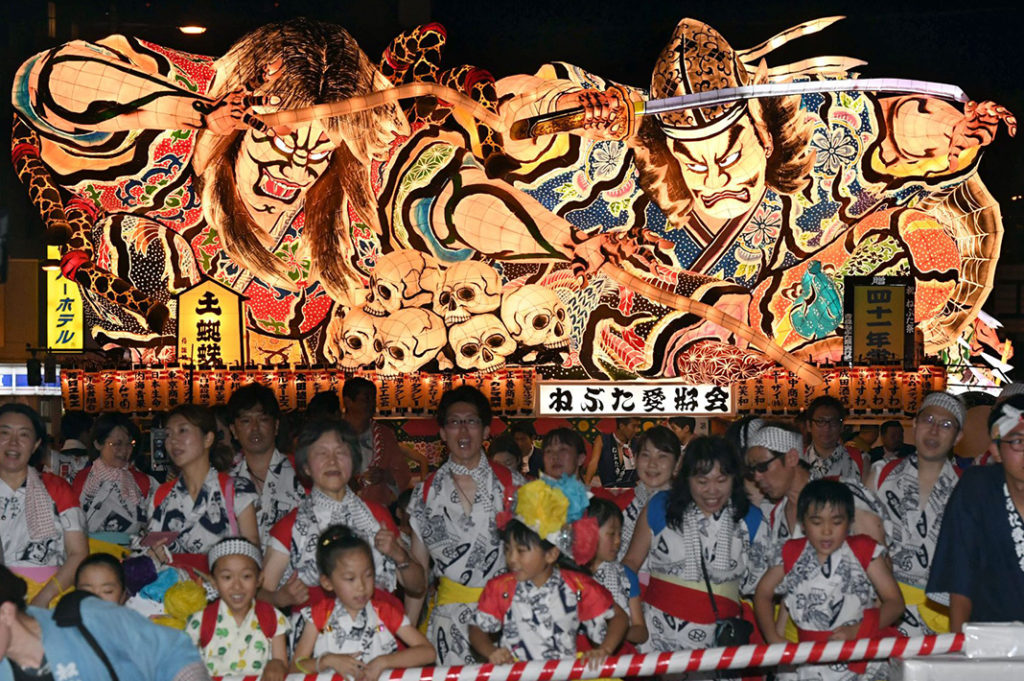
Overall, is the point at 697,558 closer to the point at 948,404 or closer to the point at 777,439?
the point at 777,439

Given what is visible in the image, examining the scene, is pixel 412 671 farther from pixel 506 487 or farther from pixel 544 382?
pixel 544 382

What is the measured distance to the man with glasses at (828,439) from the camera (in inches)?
256

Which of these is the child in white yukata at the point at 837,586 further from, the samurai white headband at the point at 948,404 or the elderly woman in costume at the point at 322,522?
the elderly woman in costume at the point at 322,522

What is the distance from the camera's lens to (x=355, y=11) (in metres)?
13.3

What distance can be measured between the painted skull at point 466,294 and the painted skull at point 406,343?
222 mm

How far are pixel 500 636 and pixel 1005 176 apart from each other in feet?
39.2

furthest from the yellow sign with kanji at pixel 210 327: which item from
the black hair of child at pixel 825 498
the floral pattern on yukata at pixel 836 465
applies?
the black hair of child at pixel 825 498

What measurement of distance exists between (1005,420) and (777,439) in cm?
116

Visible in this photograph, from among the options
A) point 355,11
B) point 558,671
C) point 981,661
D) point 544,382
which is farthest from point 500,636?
point 355,11

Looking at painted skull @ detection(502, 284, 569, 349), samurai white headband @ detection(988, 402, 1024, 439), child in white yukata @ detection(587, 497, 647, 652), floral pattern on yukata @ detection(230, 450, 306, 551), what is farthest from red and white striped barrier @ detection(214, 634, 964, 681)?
painted skull @ detection(502, 284, 569, 349)

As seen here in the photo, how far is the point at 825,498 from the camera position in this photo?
4270 mm

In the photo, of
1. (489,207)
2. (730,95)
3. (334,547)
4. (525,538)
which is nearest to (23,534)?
(334,547)

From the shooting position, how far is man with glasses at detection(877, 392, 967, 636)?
194 inches

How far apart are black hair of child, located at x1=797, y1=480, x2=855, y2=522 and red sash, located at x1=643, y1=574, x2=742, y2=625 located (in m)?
0.46
